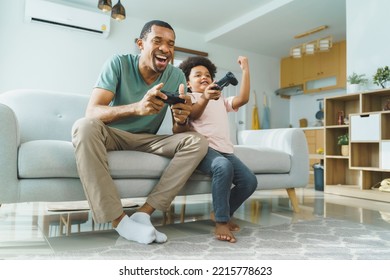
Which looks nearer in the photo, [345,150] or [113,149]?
[113,149]

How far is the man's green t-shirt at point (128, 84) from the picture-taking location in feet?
5.09

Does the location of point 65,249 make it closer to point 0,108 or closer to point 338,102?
point 0,108

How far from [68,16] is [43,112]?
9.39 feet

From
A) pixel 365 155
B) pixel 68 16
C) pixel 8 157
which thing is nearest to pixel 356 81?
pixel 365 155

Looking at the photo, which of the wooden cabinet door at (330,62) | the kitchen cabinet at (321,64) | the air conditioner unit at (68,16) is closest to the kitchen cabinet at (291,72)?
the kitchen cabinet at (321,64)

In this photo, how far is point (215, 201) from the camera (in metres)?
1.45

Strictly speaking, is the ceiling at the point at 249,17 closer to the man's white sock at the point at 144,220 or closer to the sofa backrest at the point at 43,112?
the sofa backrest at the point at 43,112

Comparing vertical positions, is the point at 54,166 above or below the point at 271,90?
below

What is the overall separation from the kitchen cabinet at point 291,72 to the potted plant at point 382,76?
2.75 metres

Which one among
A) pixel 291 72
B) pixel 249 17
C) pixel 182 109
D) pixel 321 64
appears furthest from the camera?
pixel 291 72

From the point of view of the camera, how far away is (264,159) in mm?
2016

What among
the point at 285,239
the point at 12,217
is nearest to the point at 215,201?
the point at 285,239

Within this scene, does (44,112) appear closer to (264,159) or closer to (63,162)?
(63,162)

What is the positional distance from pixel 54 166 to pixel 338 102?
3397 mm
